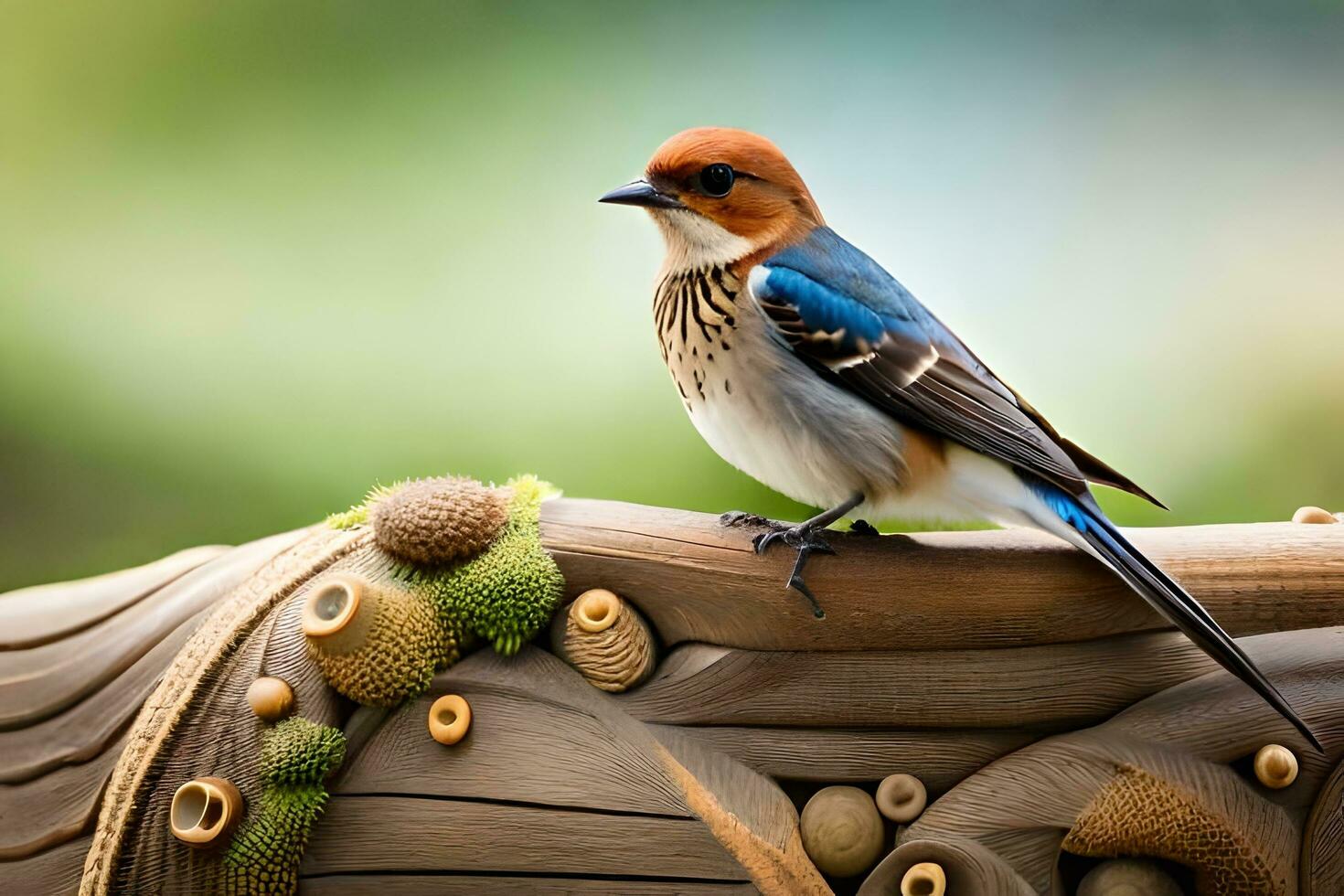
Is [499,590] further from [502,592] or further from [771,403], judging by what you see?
[771,403]

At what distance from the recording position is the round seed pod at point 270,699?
55.0 inches

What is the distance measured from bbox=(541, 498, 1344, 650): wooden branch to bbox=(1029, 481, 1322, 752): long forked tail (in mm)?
84

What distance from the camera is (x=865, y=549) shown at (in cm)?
153

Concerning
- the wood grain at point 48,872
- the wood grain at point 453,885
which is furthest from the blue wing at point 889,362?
the wood grain at point 48,872

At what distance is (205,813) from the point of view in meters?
1.33

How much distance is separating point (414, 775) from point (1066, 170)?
6.39 ft

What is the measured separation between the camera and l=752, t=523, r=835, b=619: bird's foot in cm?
147

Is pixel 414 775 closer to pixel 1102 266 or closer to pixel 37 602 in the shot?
pixel 37 602

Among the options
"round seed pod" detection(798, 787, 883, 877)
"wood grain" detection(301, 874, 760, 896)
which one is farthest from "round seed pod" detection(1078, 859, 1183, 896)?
"wood grain" detection(301, 874, 760, 896)

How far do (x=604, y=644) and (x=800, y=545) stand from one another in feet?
1.04

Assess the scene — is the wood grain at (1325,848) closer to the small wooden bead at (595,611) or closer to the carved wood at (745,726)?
the carved wood at (745,726)

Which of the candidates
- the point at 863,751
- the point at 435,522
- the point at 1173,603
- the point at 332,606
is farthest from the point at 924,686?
the point at 332,606

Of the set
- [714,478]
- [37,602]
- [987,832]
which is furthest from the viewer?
[714,478]

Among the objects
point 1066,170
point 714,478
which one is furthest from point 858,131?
point 714,478
